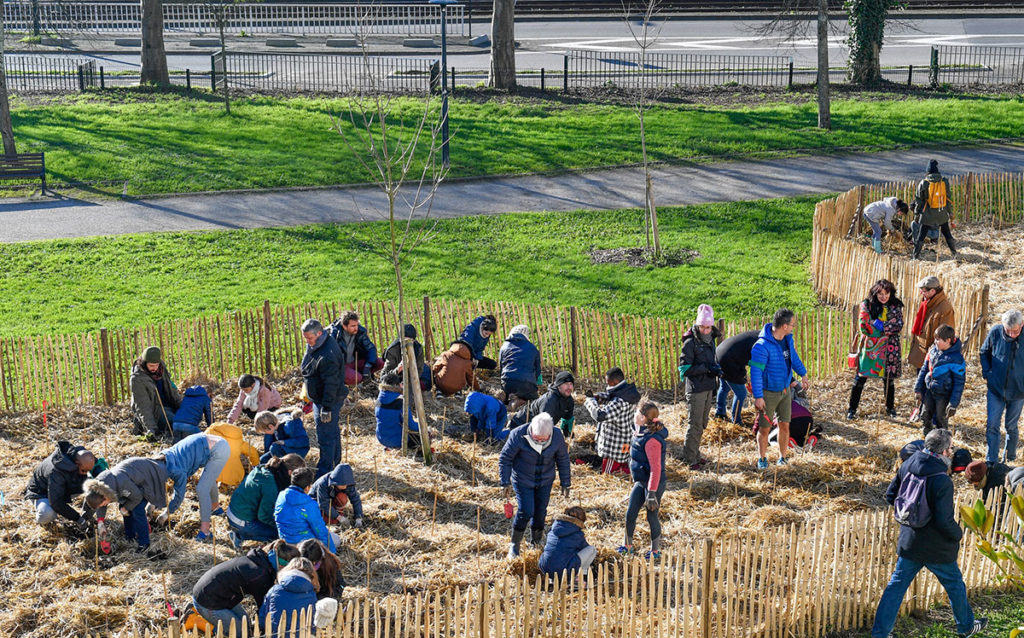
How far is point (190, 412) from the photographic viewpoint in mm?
12781

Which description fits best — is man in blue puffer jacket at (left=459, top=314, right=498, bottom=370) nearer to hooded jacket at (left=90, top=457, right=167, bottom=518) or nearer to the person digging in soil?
the person digging in soil

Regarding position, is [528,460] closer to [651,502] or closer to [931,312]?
[651,502]

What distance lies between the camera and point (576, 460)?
12594mm

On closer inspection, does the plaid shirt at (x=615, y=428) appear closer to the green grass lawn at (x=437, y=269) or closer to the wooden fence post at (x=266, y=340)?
the wooden fence post at (x=266, y=340)

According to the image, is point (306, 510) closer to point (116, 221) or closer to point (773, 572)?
point (773, 572)

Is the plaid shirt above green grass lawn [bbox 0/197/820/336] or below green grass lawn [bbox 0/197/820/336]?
below

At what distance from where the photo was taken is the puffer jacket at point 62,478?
1062 centimetres

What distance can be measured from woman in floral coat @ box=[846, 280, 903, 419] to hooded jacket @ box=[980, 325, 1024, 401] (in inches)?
56.2

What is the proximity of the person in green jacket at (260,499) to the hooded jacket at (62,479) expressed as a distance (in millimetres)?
1484

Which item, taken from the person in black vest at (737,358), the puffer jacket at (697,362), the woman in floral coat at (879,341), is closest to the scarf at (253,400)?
the puffer jacket at (697,362)

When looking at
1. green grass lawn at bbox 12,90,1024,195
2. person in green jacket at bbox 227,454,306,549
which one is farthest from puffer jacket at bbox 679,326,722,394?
green grass lawn at bbox 12,90,1024,195

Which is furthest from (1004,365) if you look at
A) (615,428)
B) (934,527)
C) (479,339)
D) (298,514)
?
(298,514)

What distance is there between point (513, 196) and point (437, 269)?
175 inches

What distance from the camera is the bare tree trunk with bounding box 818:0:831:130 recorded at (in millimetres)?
26344
